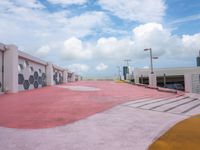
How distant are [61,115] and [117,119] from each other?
2.25 m

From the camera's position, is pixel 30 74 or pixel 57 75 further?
pixel 57 75

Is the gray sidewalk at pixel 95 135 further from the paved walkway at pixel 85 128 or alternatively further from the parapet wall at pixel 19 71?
the parapet wall at pixel 19 71

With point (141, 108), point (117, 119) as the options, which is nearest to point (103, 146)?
point (117, 119)

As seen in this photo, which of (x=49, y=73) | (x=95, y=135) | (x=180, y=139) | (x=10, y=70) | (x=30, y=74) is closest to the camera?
(x=180, y=139)

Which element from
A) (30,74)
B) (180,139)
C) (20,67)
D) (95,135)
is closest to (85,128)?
(95,135)

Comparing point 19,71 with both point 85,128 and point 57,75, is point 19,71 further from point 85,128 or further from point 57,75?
point 57,75

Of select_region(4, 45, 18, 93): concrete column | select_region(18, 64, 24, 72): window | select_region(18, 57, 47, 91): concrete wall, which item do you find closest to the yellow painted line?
select_region(4, 45, 18, 93): concrete column

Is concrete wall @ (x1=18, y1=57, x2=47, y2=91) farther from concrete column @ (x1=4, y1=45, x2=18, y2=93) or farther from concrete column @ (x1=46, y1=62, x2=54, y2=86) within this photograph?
concrete column @ (x1=4, y1=45, x2=18, y2=93)

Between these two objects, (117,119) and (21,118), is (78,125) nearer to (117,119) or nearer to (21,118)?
(117,119)

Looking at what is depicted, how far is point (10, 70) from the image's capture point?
66.5ft

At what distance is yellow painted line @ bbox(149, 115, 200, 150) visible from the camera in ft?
24.2

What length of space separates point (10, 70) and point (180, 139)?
601 inches

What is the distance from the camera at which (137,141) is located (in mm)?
7914

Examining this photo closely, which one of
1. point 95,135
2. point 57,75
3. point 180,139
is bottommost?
point 180,139
